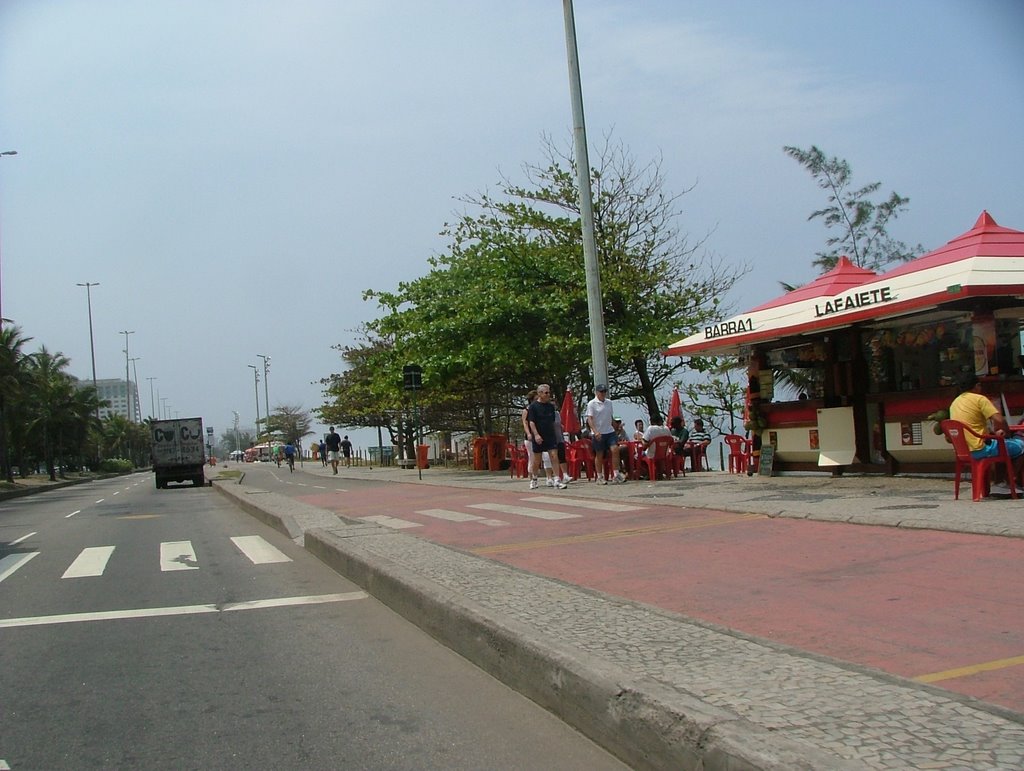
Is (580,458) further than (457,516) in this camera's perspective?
Yes

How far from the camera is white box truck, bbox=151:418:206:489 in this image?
38625 millimetres

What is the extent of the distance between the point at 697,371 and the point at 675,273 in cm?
289

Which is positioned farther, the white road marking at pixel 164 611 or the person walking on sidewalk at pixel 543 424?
the person walking on sidewalk at pixel 543 424

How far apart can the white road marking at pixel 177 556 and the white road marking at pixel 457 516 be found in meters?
3.37

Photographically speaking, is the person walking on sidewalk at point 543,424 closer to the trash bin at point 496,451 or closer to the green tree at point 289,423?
the trash bin at point 496,451

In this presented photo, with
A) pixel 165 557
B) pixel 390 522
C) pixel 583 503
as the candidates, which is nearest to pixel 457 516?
pixel 390 522

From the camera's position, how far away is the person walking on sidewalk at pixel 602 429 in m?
16.5

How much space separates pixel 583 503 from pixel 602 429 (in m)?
3.04

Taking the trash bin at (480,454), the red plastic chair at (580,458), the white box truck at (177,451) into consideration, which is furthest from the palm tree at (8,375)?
the red plastic chair at (580,458)

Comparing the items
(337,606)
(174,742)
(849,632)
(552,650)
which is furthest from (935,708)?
(337,606)

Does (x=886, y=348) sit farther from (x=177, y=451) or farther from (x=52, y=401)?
(x=52, y=401)

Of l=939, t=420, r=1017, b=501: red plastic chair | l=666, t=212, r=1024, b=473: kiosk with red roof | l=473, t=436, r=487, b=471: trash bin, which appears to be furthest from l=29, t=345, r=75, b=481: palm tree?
l=939, t=420, r=1017, b=501: red plastic chair

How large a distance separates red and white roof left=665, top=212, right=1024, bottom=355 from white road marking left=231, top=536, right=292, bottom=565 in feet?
25.8

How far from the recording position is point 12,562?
12258 millimetres
